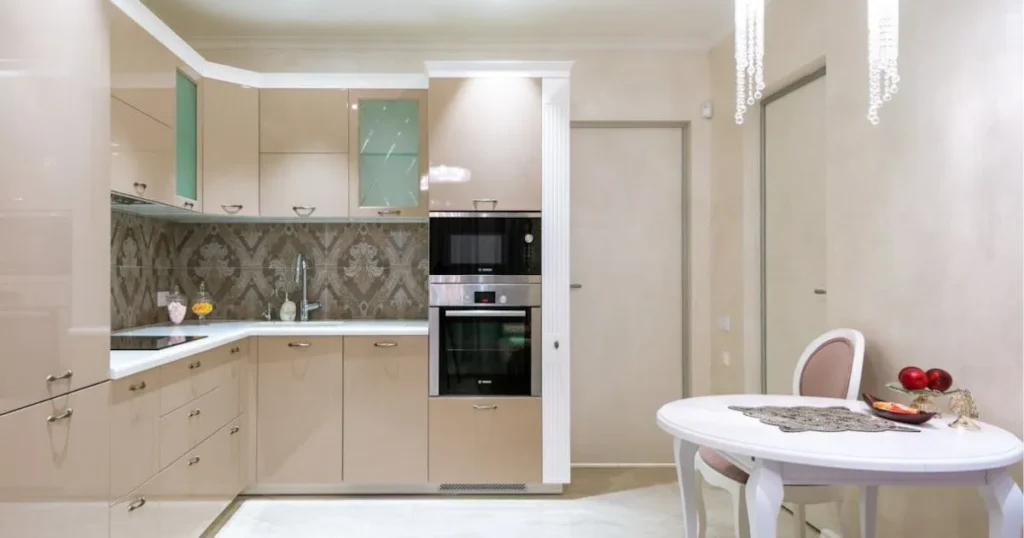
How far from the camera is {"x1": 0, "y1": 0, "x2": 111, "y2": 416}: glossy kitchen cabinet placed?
1.59 metres

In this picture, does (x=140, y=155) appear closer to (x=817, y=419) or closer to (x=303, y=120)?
(x=303, y=120)

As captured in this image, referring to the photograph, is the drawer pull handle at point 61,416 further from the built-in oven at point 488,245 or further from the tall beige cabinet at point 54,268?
the built-in oven at point 488,245

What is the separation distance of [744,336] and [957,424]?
1.73m

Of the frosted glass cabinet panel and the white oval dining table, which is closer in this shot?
the white oval dining table

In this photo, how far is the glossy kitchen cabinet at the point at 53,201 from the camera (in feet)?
5.22

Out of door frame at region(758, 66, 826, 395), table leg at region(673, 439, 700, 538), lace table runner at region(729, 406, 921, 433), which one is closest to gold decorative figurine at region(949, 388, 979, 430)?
lace table runner at region(729, 406, 921, 433)

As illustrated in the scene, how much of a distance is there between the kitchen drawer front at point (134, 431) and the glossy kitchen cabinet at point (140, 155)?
0.74 meters

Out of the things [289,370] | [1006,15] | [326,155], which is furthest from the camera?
[326,155]

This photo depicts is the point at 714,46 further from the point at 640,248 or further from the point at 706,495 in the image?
the point at 706,495

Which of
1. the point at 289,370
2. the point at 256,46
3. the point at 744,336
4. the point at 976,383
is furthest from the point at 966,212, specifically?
the point at 256,46

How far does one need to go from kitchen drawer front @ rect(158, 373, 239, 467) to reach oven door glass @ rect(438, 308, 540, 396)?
1.04 meters

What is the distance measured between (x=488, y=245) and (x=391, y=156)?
2.60 ft

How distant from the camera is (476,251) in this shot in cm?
332

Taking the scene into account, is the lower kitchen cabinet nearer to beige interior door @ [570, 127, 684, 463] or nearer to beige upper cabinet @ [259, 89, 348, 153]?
beige interior door @ [570, 127, 684, 463]
